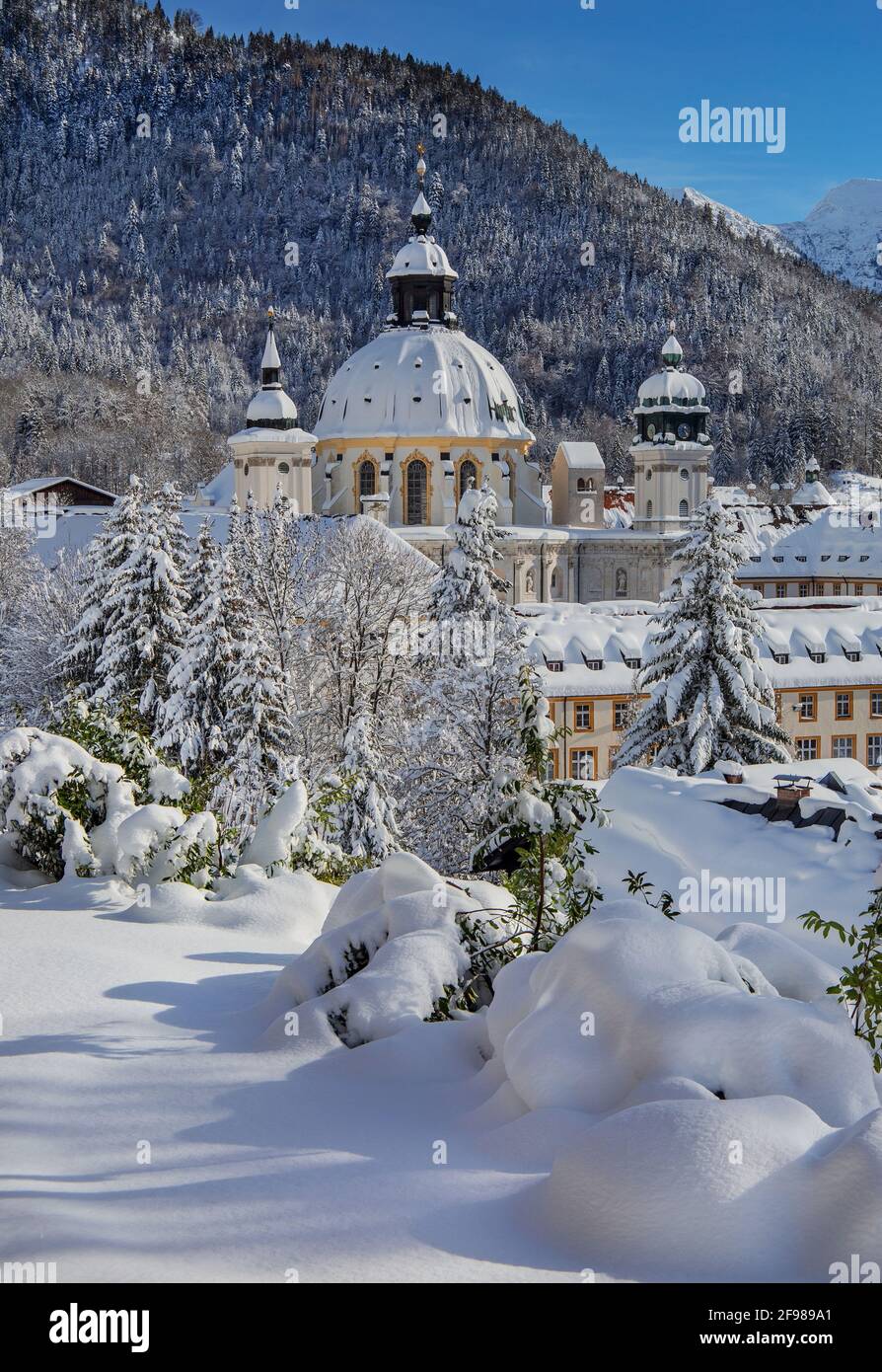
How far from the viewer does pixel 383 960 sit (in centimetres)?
812

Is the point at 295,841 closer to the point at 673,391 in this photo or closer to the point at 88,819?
the point at 88,819

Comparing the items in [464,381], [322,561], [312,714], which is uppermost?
[464,381]

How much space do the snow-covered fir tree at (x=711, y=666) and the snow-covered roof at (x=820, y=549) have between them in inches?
2362

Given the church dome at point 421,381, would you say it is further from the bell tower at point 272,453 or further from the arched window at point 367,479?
the bell tower at point 272,453

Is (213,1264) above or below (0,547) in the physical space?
below

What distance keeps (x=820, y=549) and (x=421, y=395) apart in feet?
102

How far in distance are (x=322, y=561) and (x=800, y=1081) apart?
114ft

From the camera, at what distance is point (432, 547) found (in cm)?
7294

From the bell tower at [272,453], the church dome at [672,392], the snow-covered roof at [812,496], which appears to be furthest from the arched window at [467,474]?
the snow-covered roof at [812,496]

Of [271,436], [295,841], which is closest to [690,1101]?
[295,841]

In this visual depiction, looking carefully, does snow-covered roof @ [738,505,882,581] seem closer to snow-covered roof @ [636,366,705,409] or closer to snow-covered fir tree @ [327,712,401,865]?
snow-covered roof @ [636,366,705,409]

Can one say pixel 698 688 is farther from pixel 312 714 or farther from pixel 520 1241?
pixel 520 1241

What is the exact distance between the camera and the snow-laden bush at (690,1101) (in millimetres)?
4883
